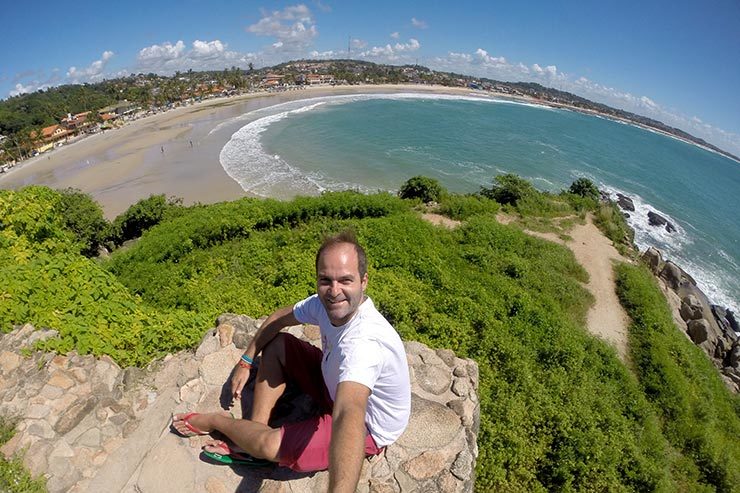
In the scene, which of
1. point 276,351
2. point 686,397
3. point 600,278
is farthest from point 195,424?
point 600,278

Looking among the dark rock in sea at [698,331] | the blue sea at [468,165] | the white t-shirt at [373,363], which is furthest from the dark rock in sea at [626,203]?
the white t-shirt at [373,363]

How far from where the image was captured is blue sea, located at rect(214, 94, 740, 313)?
27.7m

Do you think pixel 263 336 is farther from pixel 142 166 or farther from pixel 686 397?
pixel 142 166

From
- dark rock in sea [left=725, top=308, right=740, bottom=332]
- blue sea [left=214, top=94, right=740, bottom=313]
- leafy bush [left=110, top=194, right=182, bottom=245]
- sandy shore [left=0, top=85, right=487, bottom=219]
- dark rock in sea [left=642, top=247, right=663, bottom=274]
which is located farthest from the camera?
blue sea [left=214, top=94, right=740, bottom=313]

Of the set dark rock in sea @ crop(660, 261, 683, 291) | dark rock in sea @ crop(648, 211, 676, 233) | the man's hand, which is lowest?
dark rock in sea @ crop(648, 211, 676, 233)

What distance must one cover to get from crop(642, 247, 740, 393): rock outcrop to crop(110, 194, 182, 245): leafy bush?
73.9 ft

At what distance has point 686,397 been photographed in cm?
834

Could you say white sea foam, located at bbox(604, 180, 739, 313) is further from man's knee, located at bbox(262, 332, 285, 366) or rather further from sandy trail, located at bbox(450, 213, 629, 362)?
man's knee, located at bbox(262, 332, 285, 366)

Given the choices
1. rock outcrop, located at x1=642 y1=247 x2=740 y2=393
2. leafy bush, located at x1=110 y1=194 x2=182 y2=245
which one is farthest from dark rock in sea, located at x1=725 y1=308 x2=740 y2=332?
leafy bush, located at x1=110 y1=194 x2=182 y2=245

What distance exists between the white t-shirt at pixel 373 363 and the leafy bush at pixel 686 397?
7.33 meters

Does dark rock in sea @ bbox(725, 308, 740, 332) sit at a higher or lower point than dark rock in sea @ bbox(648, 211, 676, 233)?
lower

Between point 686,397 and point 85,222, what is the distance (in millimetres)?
21795

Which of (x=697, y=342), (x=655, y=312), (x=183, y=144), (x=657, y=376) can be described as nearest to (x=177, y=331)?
(x=657, y=376)

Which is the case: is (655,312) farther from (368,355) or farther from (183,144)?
(183,144)
